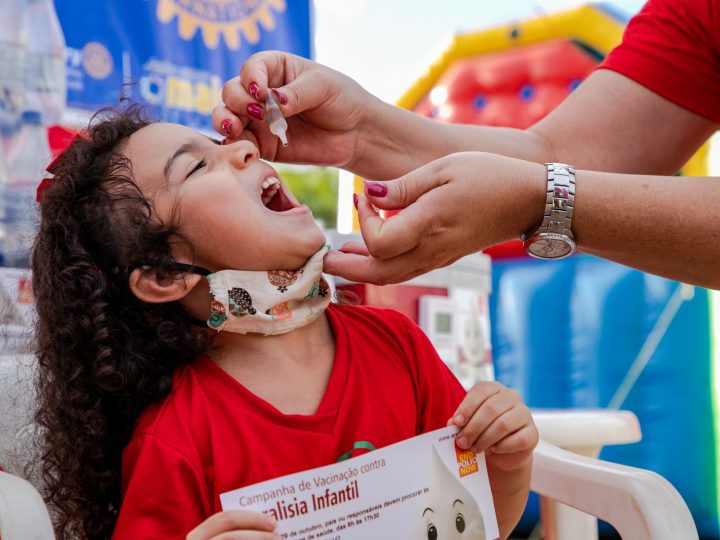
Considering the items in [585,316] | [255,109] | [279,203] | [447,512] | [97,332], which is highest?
[255,109]

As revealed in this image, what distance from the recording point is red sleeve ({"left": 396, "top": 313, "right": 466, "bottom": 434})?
3.35ft

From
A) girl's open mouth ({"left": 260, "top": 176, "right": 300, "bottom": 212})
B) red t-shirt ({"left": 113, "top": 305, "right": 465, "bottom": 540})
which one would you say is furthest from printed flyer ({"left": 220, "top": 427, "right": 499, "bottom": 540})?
girl's open mouth ({"left": 260, "top": 176, "right": 300, "bottom": 212})

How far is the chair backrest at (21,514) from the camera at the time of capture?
0.73 metres

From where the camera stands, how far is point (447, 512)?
84 centimetres

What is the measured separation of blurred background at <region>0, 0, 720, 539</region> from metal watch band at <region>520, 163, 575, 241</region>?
649 millimetres

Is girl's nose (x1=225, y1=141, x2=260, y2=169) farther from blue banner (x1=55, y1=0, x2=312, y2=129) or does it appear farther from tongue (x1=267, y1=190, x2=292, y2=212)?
blue banner (x1=55, y1=0, x2=312, y2=129)

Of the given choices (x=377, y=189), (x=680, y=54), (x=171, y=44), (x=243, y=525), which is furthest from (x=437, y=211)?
(x=171, y=44)

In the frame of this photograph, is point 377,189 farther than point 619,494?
No

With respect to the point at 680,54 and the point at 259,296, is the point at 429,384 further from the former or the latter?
the point at 680,54

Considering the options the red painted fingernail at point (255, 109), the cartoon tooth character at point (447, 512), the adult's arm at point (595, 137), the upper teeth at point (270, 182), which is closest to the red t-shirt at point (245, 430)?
the cartoon tooth character at point (447, 512)

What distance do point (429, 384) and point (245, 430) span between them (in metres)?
0.28

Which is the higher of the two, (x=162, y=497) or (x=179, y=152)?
(x=179, y=152)

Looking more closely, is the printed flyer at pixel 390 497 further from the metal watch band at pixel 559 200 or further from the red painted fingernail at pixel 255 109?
the red painted fingernail at pixel 255 109

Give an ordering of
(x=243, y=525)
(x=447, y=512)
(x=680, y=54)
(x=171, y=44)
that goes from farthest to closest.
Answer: (x=171, y=44) → (x=680, y=54) → (x=447, y=512) → (x=243, y=525)
